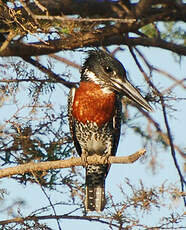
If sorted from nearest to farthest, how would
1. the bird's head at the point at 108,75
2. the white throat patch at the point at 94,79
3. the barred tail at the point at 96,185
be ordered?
the bird's head at the point at 108,75
the white throat patch at the point at 94,79
the barred tail at the point at 96,185

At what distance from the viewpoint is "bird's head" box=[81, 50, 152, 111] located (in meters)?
4.71

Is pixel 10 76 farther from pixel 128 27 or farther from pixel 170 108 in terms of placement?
pixel 170 108

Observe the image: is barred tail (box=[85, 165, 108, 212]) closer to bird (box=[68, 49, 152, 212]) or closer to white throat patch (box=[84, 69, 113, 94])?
bird (box=[68, 49, 152, 212])

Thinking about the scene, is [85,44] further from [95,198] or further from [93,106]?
[95,198]

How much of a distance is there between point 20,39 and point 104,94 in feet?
2.83

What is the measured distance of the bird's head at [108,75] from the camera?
4711 mm

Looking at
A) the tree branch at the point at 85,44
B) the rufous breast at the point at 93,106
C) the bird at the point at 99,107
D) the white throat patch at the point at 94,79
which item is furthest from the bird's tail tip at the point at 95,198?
the tree branch at the point at 85,44

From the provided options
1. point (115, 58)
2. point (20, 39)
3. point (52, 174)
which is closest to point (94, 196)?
point (52, 174)

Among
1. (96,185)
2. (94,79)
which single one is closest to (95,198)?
(96,185)

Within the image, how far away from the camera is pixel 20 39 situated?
4.44 m

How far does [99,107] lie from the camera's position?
189 inches

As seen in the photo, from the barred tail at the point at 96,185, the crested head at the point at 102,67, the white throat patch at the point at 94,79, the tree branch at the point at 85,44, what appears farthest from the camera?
the barred tail at the point at 96,185

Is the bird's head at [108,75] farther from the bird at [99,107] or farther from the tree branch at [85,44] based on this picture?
the tree branch at [85,44]

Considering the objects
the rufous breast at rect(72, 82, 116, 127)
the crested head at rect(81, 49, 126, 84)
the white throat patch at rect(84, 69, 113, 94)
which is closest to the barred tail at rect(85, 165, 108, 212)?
the rufous breast at rect(72, 82, 116, 127)
